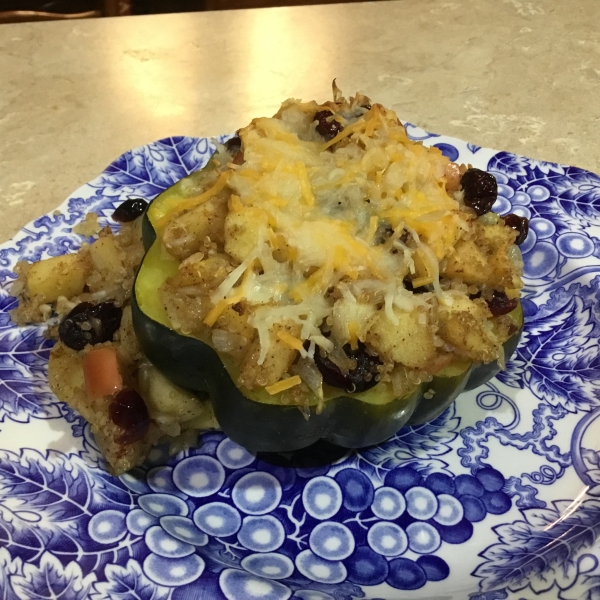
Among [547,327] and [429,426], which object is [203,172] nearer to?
[429,426]

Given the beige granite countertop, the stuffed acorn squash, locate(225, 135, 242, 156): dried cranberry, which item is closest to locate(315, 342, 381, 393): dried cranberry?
the stuffed acorn squash

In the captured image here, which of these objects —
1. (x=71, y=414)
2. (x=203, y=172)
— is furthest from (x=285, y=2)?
(x=71, y=414)

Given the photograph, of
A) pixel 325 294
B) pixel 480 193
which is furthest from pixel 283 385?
pixel 480 193

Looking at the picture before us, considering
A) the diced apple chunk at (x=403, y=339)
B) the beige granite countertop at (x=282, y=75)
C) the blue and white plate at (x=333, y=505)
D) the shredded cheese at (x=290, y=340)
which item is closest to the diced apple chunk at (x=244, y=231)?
the shredded cheese at (x=290, y=340)

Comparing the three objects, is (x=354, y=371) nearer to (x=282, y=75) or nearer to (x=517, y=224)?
(x=517, y=224)

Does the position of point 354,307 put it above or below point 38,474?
above

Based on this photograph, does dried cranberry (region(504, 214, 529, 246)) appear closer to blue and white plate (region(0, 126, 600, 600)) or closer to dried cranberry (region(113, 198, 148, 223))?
blue and white plate (region(0, 126, 600, 600))

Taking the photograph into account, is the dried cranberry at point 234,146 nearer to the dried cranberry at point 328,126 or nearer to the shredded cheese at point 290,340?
the dried cranberry at point 328,126
